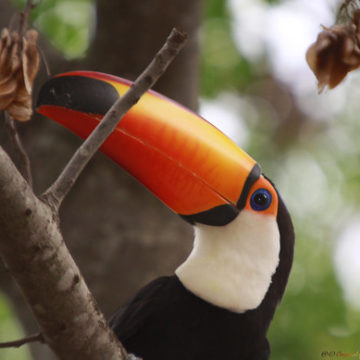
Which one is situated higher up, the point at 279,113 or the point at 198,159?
the point at 198,159

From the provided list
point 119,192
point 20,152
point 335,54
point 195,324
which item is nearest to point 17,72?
point 20,152

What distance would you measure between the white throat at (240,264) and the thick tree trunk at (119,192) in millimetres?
907

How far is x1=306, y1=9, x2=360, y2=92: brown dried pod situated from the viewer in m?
1.72

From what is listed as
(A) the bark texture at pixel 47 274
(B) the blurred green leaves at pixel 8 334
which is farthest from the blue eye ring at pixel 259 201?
(B) the blurred green leaves at pixel 8 334

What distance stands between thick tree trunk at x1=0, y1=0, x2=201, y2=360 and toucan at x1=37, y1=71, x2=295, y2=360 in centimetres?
81

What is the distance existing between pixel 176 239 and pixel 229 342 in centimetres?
105

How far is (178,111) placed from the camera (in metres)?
2.58

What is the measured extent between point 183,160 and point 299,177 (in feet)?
14.2

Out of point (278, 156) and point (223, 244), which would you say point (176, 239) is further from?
point (278, 156)

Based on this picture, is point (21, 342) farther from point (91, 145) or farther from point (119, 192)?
point (119, 192)

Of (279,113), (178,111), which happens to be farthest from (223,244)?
(279,113)

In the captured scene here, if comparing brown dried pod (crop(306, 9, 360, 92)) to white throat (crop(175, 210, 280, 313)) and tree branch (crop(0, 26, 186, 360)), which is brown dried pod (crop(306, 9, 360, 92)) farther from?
white throat (crop(175, 210, 280, 313))

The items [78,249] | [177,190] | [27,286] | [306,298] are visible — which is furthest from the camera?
[306,298]

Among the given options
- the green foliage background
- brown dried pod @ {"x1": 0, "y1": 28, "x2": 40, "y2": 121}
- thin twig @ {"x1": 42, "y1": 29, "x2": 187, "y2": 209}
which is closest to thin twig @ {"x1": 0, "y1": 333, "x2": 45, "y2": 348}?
thin twig @ {"x1": 42, "y1": 29, "x2": 187, "y2": 209}
